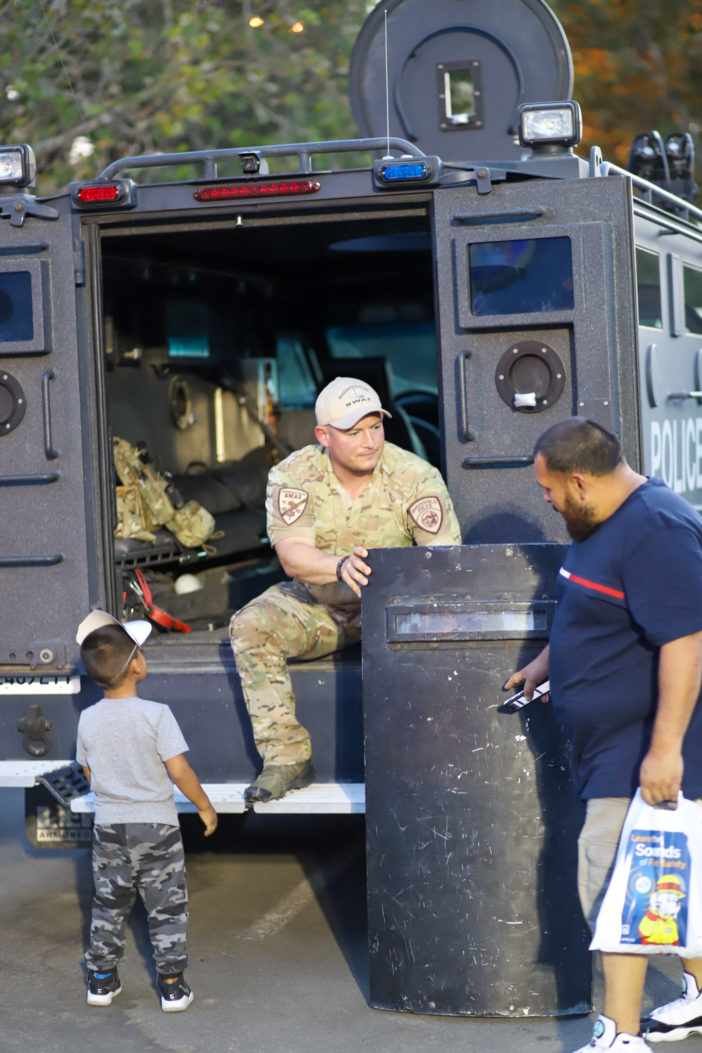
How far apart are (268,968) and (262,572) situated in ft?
11.4

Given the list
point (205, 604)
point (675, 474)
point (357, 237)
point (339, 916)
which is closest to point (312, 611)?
point (339, 916)

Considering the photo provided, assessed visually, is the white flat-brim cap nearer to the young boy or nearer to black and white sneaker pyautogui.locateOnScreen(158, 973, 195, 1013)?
the young boy

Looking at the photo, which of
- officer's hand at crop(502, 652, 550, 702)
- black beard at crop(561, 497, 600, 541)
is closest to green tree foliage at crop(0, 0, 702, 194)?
officer's hand at crop(502, 652, 550, 702)

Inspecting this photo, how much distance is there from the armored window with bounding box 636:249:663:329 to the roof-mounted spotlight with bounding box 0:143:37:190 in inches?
85.8

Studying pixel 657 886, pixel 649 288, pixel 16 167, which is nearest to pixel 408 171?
pixel 649 288

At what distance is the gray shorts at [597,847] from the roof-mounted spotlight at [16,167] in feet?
10.00

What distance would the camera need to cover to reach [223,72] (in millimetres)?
14570

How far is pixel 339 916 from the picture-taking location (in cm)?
516

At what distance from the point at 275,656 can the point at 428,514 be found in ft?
2.30

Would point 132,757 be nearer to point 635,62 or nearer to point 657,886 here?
point 657,886

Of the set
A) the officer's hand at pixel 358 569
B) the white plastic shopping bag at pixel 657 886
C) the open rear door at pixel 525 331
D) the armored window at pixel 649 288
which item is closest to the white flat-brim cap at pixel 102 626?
the officer's hand at pixel 358 569

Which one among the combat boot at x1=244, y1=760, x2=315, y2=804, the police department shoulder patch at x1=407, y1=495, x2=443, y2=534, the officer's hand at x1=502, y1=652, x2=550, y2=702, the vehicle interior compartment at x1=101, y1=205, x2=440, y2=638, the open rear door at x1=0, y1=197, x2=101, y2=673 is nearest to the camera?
the officer's hand at x1=502, y1=652, x2=550, y2=702

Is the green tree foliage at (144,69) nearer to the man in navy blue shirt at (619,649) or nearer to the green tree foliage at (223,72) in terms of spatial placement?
the green tree foliage at (223,72)

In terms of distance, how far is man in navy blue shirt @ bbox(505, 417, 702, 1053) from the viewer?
10.9 feet
